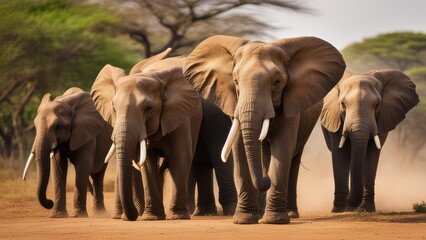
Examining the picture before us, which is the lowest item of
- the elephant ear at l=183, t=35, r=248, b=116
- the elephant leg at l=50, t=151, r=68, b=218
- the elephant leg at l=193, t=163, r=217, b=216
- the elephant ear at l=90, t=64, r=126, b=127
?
the elephant leg at l=50, t=151, r=68, b=218

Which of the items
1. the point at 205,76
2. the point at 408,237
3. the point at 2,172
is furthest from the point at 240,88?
the point at 2,172

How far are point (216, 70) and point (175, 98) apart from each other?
84 cm

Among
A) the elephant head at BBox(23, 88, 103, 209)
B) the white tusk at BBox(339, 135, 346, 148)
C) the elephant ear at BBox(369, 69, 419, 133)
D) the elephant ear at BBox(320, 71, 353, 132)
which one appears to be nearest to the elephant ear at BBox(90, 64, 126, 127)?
the elephant head at BBox(23, 88, 103, 209)

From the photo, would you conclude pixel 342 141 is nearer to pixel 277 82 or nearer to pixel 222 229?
pixel 277 82

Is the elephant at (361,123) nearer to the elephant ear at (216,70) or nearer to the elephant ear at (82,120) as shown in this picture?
the elephant ear at (216,70)

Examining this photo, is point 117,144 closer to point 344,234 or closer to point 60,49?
point 344,234

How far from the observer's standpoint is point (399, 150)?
25.8 metres

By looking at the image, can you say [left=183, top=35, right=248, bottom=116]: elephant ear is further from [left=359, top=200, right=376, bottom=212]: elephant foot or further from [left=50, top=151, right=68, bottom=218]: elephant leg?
[left=359, top=200, right=376, bottom=212]: elephant foot

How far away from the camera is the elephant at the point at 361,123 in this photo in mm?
13906

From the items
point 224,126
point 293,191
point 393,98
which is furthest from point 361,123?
point 224,126

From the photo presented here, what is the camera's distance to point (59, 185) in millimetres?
14555

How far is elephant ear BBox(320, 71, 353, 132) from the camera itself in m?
14.9

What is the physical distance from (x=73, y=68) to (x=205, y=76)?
1630 centimetres

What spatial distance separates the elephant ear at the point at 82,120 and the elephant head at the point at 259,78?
308 cm
